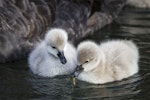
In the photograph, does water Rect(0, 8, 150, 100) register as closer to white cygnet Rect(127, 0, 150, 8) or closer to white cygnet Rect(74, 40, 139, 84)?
white cygnet Rect(74, 40, 139, 84)

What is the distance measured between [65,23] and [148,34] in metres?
0.96

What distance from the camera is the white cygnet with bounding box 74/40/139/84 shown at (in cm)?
631

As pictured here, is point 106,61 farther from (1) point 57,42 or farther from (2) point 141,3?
(2) point 141,3

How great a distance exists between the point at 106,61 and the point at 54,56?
48 cm

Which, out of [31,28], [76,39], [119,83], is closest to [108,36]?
[76,39]

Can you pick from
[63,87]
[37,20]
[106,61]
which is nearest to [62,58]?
[63,87]

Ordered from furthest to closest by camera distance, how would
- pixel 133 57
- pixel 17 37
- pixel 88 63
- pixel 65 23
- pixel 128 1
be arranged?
pixel 128 1 → pixel 65 23 → pixel 17 37 → pixel 133 57 → pixel 88 63

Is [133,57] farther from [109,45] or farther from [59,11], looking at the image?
[59,11]

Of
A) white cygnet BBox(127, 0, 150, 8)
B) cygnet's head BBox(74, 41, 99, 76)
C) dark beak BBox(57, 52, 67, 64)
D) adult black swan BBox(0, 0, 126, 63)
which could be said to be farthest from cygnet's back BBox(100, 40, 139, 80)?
white cygnet BBox(127, 0, 150, 8)

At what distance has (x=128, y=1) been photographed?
9820 millimetres

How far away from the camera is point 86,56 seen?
6.28m

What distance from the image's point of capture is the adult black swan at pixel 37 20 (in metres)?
7.37

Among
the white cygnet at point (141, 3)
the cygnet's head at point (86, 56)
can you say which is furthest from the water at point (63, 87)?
the white cygnet at point (141, 3)

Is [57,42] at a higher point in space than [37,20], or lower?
lower
